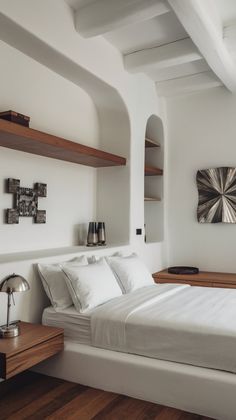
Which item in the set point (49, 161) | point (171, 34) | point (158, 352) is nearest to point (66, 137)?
point (49, 161)

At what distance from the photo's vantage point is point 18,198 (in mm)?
3020

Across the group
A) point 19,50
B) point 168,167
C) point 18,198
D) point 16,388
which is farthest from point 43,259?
point 168,167

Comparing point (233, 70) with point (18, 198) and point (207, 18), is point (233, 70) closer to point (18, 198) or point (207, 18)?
point (207, 18)

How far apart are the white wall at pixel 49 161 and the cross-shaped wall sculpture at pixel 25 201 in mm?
47

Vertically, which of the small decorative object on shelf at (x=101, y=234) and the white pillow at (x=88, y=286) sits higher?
the small decorative object on shelf at (x=101, y=234)

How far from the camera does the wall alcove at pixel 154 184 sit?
191 inches

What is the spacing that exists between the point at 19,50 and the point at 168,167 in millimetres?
2548

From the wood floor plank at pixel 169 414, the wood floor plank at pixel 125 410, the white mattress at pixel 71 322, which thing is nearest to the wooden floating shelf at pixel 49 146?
the white mattress at pixel 71 322

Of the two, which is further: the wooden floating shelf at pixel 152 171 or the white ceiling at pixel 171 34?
the wooden floating shelf at pixel 152 171

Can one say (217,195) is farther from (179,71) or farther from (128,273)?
(128,273)

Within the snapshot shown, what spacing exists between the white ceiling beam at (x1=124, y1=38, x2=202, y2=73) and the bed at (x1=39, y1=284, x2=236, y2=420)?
2317mm

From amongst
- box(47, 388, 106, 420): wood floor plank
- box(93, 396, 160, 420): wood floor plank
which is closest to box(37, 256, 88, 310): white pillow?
box(47, 388, 106, 420): wood floor plank

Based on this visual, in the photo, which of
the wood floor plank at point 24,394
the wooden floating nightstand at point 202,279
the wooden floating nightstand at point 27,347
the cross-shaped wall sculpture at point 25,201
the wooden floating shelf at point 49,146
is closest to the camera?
the wooden floating nightstand at point 27,347

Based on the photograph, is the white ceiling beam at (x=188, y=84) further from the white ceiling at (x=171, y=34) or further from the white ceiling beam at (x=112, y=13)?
the white ceiling beam at (x=112, y=13)
